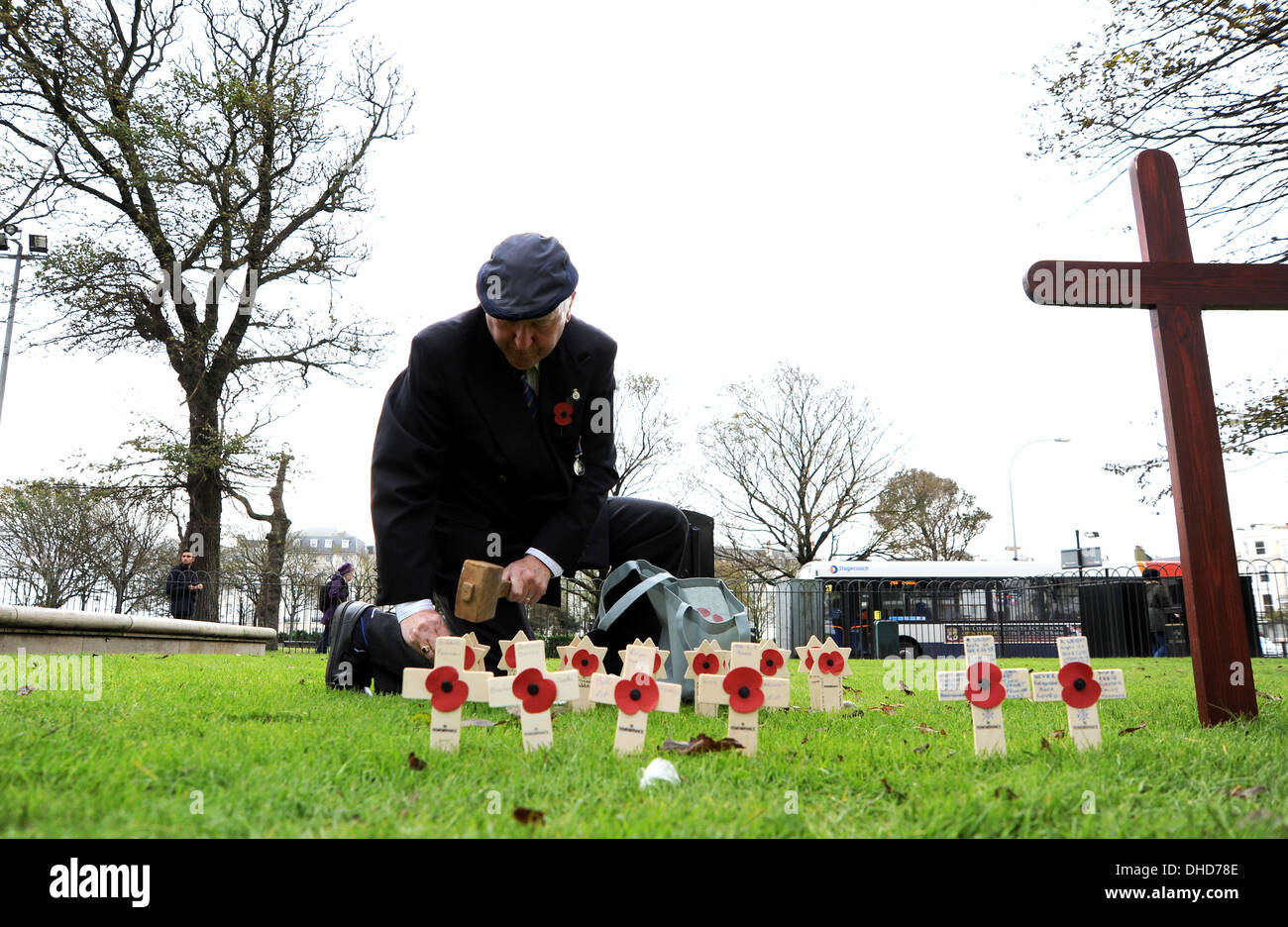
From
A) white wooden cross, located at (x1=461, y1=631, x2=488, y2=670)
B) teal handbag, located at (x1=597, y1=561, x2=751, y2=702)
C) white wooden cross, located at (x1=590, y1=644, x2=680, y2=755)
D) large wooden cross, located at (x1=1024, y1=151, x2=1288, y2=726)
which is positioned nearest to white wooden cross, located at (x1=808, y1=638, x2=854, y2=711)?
teal handbag, located at (x1=597, y1=561, x2=751, y2=702)

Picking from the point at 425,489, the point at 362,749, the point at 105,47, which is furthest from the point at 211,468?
the point at 362,749

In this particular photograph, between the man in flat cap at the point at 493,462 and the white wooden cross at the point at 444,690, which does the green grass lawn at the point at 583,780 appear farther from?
the man in flat cap at the point at 493,462

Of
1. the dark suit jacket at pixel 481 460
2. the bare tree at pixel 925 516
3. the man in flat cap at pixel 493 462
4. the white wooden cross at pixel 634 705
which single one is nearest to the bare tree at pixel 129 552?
the man in flat cap at pixel 493 462

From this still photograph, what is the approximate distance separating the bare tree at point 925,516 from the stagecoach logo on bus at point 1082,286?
27215 mm

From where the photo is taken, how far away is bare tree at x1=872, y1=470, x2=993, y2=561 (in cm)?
3036

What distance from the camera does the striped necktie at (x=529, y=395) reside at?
143 inches

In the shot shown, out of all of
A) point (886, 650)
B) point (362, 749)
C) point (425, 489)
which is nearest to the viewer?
point (362, 749)

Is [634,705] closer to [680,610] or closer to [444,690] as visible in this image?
[444,690]

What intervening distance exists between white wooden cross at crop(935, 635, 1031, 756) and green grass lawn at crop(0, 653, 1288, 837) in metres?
0.08
